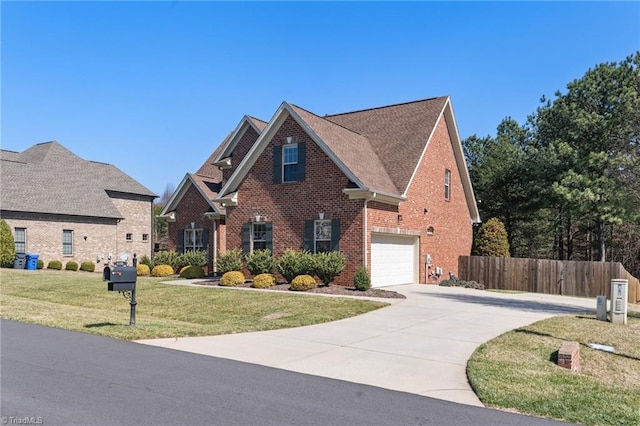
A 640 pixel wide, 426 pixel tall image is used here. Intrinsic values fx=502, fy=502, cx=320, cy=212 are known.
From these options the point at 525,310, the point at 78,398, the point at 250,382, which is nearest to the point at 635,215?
the point at 525,310

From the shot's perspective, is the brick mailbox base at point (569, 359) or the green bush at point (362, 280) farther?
the green bush at point (362, 280)

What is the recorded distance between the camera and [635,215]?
58.1ft

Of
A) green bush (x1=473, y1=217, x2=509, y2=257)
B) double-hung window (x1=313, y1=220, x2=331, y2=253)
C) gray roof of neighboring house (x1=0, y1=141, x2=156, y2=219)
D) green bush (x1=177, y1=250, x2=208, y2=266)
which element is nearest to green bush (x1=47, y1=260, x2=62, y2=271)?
gray roof of neighboring house (x1=0, y1=141, x2=156, y2=219)

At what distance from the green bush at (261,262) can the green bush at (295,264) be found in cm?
81

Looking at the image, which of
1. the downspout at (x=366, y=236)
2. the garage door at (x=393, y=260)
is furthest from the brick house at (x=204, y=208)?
the downspout at (x=366, y=236)

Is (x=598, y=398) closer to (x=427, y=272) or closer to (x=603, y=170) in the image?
(x=427, y=272)

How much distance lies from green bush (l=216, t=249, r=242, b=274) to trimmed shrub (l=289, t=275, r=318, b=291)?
12.8ft

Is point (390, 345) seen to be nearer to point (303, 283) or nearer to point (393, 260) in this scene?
point (303, 283)

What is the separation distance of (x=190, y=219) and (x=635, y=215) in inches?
807

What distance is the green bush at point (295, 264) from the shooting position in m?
19.0

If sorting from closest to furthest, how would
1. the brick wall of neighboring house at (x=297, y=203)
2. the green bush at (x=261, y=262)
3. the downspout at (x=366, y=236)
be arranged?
1. the downspout at (x=366, y=236)
2. the brick wall of neighboring house at (x=297, y=203)
3. the green bush at (x=261, y=262)

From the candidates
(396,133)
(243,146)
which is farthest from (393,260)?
(243,146)

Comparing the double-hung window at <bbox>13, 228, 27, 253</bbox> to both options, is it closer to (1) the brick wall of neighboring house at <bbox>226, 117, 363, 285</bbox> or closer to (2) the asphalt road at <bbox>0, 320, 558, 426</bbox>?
(1) the brick wall of neighboring house at <bbox>226, 117, 363, 285</bbox>

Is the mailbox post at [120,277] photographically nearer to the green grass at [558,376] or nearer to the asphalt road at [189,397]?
the asphalt road at [189,397]
